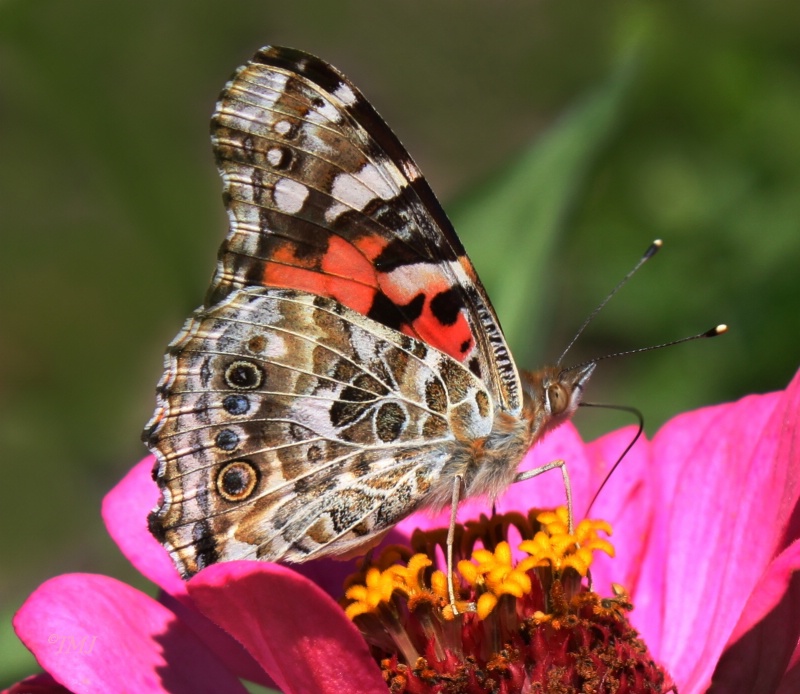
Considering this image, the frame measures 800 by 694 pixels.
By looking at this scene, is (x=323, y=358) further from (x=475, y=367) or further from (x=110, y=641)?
(x=110, y=641)

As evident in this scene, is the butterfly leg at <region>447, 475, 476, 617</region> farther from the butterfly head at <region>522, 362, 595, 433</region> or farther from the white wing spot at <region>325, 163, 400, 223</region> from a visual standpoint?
the white wing spot at <region>325, 163, 400, 223</region>

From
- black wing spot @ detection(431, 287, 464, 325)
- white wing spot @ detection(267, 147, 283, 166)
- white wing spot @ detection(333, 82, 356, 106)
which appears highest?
white wing spot @ detection(333, 82, 356, 106)

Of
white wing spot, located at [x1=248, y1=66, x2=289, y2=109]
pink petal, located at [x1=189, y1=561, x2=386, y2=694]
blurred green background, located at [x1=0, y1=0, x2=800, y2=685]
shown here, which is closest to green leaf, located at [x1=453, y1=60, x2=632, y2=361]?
blurred green background, located at [x1=0, y1=0, x2=800, y2=685]

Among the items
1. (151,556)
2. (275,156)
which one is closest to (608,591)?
(151,556)

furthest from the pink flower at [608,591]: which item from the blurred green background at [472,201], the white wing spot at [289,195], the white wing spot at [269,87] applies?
the white wing spot at [269,87]

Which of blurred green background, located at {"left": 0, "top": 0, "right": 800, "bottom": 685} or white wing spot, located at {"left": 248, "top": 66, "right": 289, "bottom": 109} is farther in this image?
blurred green background, located at {"left": 0, "top": 0, "right": 800, "bottom": 685}

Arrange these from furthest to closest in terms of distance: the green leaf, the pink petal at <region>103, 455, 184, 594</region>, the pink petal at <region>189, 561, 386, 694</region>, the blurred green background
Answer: the blurred green background < the green leaf < the pink petal at <region>103, 455, 184, 594</region> < the pink petal at <region>189, 561, 386, 694</region>
